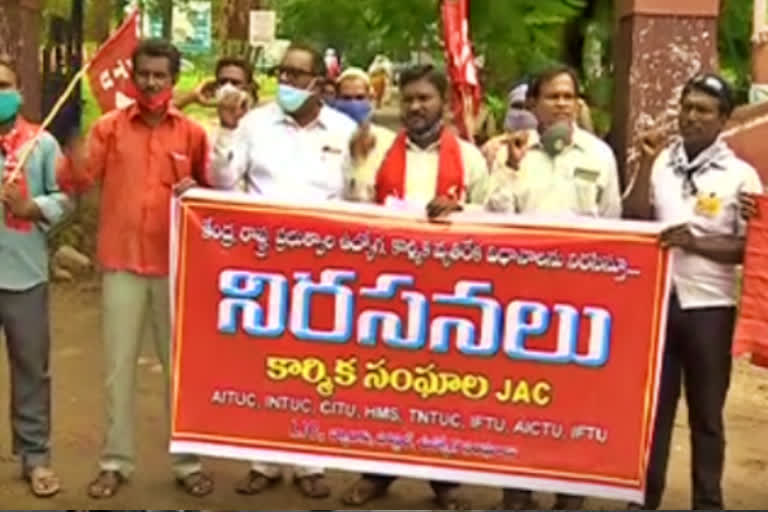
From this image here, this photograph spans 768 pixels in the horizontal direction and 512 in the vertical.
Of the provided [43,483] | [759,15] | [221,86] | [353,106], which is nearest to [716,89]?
[221,86]

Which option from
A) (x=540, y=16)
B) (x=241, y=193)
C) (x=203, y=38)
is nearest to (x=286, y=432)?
(x=241, y=193)

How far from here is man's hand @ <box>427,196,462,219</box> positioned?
570cm

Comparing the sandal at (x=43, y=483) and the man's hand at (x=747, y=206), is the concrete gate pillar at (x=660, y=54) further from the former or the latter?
the sandal at (x=43, y=483)

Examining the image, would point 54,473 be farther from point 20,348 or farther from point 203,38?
point 203,38

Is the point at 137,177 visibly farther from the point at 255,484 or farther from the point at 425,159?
the point at 255,484

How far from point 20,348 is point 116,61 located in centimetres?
146

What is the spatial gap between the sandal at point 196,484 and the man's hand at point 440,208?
1.55 metres

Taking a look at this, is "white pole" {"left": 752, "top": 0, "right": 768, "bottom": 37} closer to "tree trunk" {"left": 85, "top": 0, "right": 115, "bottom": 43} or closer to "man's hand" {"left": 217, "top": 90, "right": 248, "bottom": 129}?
"man's hand" {"left": 217, "top": 90, "right": 248, "bottom": 129}

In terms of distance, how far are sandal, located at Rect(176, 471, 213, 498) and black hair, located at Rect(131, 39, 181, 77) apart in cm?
166

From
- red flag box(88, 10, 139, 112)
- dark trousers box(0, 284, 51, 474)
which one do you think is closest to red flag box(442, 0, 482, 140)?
red flag box(88, 10, 139, 112)

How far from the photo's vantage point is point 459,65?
816cm

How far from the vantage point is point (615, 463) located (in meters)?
5.73

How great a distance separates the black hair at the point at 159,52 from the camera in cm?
593

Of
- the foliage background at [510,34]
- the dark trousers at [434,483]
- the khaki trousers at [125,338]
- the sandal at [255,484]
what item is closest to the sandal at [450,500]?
the dark trousers at [434,483]
